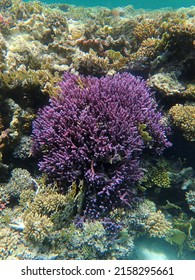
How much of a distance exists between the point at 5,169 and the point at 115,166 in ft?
6.37

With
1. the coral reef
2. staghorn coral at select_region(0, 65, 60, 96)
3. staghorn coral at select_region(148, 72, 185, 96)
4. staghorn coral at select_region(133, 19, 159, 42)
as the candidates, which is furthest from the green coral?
staghorn coral at select_region(133, 19, 159, 42)

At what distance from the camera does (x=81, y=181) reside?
11.0 feet

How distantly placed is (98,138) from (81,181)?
2.22 ft

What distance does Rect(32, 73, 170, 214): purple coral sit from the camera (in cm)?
342

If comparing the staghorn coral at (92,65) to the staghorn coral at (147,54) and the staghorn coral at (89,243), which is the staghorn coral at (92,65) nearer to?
the staghorn coral at (147,54)

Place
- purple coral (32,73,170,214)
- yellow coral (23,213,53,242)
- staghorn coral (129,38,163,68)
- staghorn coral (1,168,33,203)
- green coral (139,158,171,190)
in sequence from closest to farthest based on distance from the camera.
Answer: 1. yellow coral (23,213,53,242)
2. purple coral (32,73,170,214)
3. staghorn coral (1,168,33,203)
4. green coral (139,158,171,190)
5. staghorn coral (129,38,163,68)

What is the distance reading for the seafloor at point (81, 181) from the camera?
11.0ft

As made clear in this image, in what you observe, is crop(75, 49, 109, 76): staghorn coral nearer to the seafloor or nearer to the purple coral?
the seafloor

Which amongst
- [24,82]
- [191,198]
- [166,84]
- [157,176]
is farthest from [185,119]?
[24,82]

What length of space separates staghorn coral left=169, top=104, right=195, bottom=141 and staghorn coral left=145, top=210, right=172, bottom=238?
1464 mm

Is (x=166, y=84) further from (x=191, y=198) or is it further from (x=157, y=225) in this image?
(x=157, y=225)

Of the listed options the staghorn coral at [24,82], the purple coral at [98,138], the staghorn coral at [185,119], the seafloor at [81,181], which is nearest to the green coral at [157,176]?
the seafloor at [81,181]
